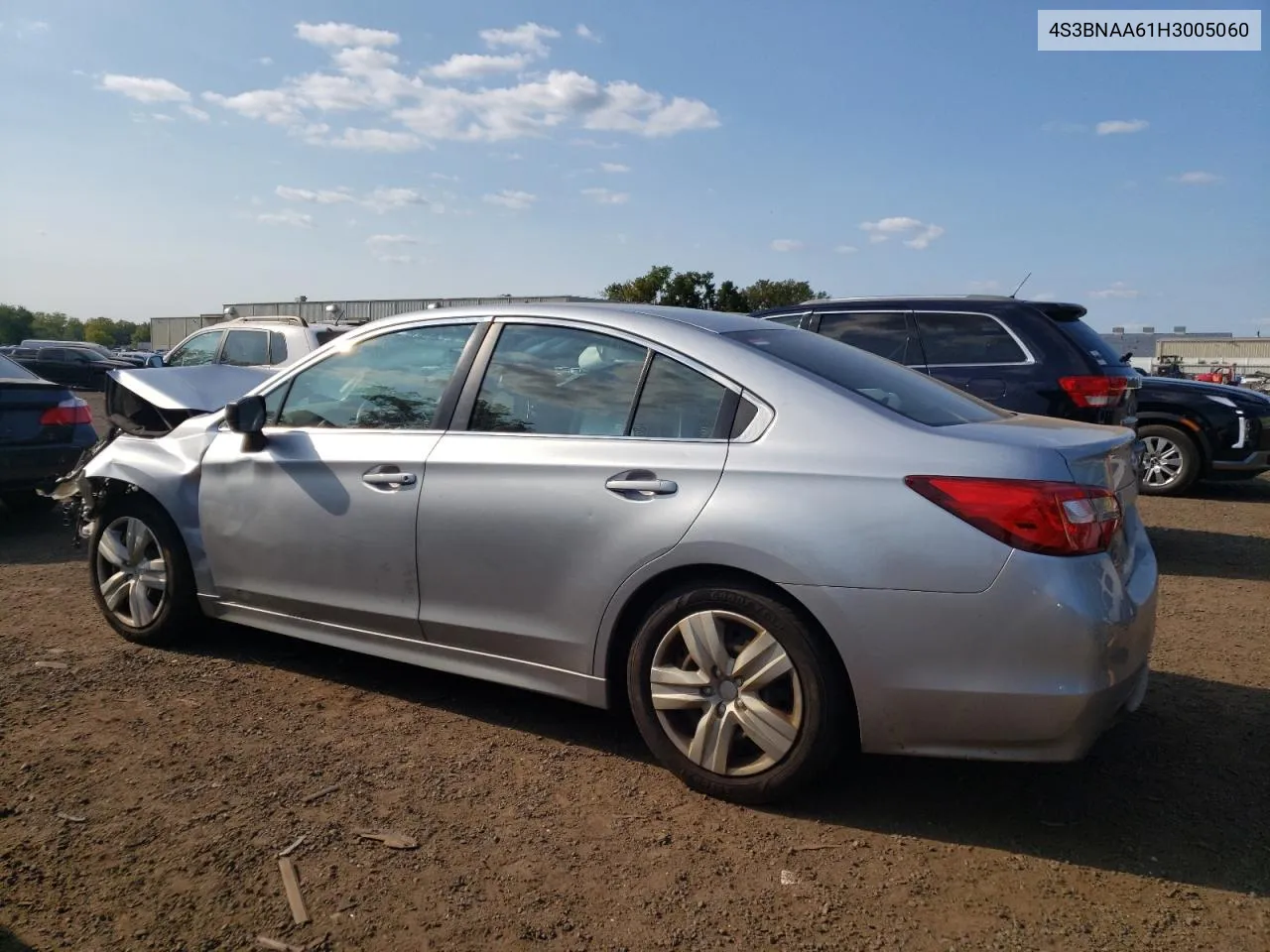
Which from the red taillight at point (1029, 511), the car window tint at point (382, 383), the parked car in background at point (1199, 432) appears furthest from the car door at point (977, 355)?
the red taillight at point (1029, 511)

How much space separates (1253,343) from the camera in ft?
293

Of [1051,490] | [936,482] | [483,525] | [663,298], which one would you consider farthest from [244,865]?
[663,298]

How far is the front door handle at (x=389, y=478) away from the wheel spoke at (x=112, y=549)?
1634 mm

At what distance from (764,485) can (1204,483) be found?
10.5 meters

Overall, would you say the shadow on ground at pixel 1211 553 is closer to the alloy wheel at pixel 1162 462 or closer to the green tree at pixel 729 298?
the alloy wheel at pixel 1162 462

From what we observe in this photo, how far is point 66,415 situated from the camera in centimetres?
805

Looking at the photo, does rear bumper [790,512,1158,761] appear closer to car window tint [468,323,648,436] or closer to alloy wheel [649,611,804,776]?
alloy wheel [649,611,804,776]

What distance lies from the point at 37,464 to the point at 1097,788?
299 inches

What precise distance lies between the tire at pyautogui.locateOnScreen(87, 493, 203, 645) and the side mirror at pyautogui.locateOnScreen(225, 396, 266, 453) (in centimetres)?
65

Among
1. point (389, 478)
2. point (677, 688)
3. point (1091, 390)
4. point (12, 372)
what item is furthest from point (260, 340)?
point (677, 688)

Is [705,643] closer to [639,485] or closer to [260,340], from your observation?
[639,485]

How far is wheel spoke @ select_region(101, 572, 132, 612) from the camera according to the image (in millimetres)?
4816

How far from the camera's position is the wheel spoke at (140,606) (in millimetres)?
4734

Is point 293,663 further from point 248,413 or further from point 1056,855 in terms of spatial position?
point 1056,855
